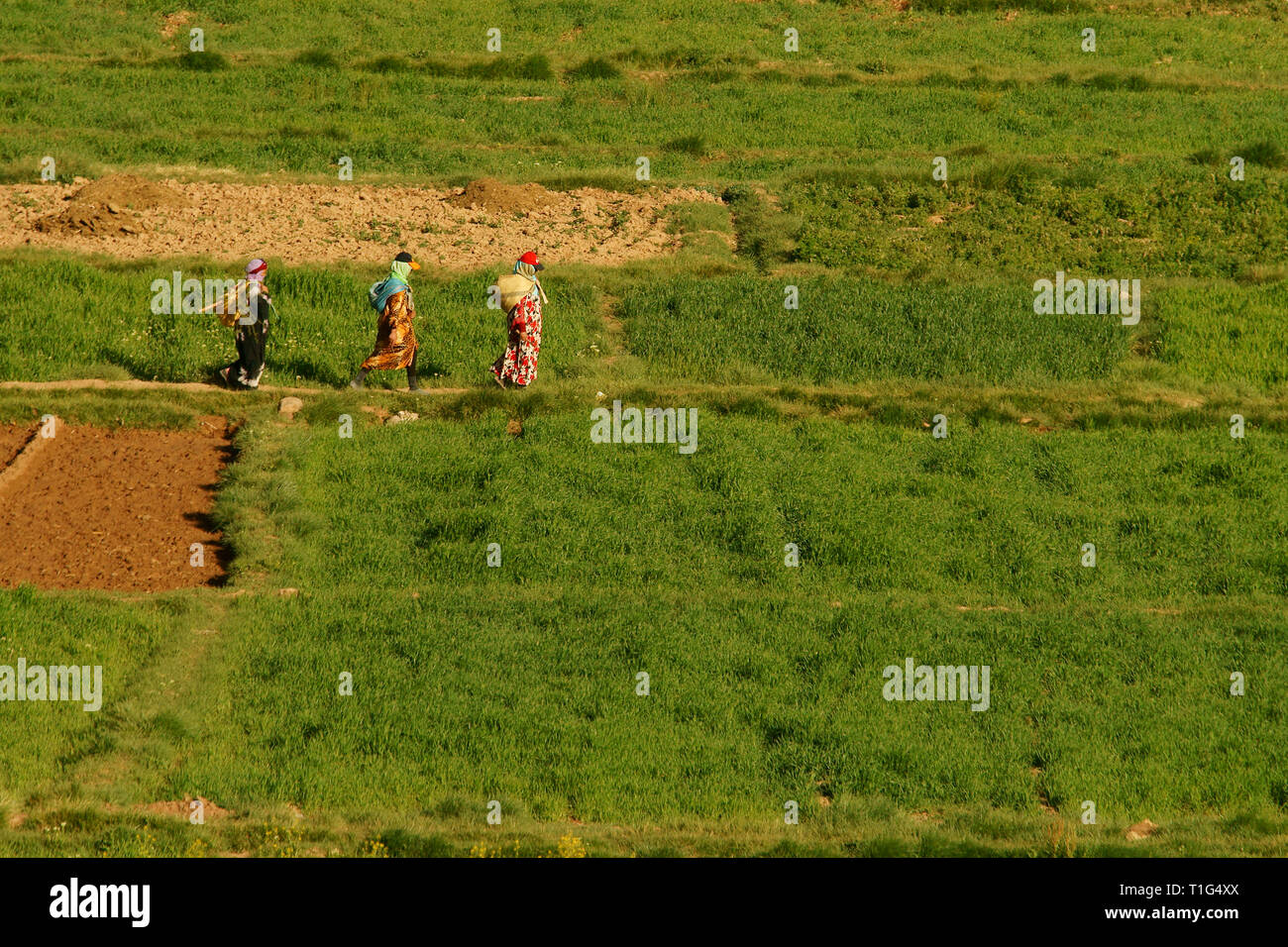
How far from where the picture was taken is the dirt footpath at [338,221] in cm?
2248

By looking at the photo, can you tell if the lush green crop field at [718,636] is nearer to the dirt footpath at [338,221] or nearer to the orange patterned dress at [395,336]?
the orange patterned dress at [395,336]

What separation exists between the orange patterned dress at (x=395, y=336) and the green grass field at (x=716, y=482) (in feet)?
1.80

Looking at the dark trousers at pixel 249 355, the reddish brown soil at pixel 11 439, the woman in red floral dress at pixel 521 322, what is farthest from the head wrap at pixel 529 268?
the reddish brown soil at pixel 11 439

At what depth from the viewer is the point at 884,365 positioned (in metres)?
20.5

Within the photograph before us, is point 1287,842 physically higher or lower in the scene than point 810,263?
lower

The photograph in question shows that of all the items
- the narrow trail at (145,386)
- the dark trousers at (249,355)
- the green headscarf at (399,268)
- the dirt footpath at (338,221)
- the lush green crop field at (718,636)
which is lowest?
the lush green crop field at (718,636)

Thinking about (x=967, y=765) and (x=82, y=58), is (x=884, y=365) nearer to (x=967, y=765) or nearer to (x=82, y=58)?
(x=967, y=765)

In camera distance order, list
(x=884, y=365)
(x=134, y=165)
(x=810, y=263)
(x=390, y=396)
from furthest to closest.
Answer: (x=134, y=165) < (x=810, y=263) < (x=884, y=365) < (x=390, y=396)

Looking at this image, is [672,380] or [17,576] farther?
[672,380]

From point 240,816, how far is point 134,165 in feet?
51.9

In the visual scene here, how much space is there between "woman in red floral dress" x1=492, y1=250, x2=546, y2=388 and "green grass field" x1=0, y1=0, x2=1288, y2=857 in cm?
42

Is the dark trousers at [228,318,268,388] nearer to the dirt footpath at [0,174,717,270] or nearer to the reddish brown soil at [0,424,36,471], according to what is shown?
the reddish brown soil at [0,424,36,471]

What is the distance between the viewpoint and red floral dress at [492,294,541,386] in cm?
1866

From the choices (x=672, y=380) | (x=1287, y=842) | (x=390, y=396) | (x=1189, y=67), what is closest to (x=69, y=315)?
(x=390, y=396)
